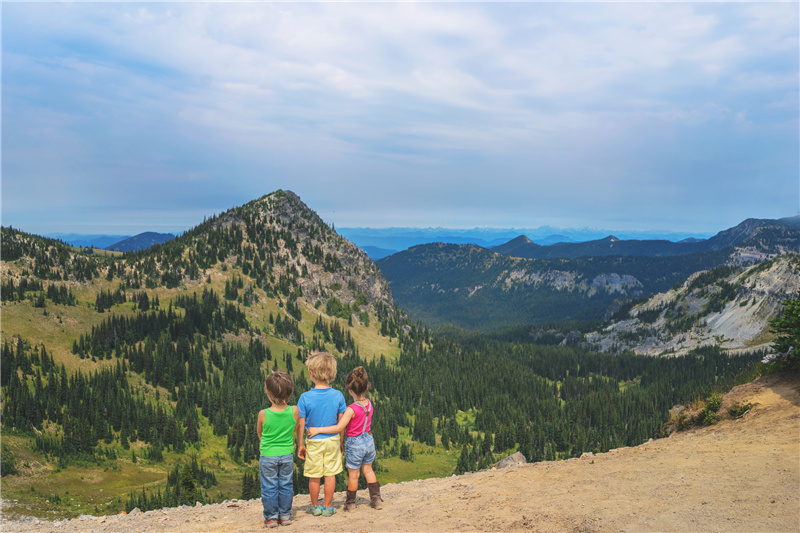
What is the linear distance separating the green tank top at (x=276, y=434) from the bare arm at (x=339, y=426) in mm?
857

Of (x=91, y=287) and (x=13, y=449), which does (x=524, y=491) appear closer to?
(x=13, y=449)

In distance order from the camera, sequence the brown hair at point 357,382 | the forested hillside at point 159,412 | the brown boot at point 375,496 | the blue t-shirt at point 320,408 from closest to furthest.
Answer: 1. the blue t-shirt at point 320,408
2. the brown hair at point 357,382
3. the brown boot at point 375,496
4. the forested hillside at point 159,412

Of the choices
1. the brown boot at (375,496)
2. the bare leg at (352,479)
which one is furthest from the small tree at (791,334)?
the bare leg at (352,479)

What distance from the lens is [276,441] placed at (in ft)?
52.1

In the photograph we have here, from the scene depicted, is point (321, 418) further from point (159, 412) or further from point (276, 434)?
point (159, 412)

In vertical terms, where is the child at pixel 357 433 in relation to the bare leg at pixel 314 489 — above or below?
above

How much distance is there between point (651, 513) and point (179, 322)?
647 feet

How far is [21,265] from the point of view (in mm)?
187750

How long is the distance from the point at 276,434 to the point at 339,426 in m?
2.36

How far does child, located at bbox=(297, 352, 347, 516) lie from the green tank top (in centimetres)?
43

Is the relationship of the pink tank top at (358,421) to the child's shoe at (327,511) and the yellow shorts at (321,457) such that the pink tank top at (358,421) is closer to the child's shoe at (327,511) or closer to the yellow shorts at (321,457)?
the yellow shorts at (321,457)

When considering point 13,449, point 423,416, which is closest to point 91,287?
point 13,449

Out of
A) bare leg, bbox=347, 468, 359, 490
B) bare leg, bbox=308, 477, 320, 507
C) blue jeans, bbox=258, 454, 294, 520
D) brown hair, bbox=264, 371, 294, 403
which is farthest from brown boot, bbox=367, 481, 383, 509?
brown hair, bbox=264, 371, 294, 403

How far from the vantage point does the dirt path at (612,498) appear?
15219mm
